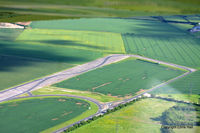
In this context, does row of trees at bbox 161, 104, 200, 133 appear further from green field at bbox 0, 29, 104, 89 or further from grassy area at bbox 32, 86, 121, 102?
green field at bbox 0, 29, 104, 89

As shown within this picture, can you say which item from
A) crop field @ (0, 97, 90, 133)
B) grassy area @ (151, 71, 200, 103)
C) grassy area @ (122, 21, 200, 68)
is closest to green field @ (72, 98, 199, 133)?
grassy area @ (151, 71, 200, 103)

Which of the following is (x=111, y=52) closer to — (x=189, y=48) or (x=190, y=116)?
(x=189, y=48)

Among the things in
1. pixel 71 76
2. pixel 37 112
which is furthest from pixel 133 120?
pixel 71 76

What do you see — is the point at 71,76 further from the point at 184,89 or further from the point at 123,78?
the point at 184,89

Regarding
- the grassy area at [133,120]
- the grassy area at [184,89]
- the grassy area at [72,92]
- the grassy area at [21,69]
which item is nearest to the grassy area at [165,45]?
the grassy area at [184,89]

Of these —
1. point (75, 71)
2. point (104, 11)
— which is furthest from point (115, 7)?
point (75, 71)

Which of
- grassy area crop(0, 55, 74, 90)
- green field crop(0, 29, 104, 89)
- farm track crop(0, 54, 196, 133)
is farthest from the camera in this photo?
green field crop(0, 29, 104, 89)
